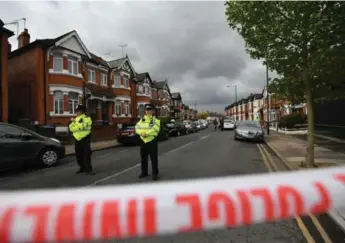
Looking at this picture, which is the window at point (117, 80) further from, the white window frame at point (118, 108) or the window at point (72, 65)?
the window at point (72, 65)

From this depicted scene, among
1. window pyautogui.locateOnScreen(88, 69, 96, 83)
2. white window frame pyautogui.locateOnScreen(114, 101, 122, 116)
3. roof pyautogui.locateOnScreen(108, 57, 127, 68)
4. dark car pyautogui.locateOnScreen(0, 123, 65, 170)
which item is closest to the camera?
dark car pyautogui.locateOnScreen(0, 123, 65, 170)

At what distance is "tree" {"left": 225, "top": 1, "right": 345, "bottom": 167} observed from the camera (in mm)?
7363

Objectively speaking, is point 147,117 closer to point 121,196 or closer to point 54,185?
point 54,185

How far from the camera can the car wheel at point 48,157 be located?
9856 millimetres

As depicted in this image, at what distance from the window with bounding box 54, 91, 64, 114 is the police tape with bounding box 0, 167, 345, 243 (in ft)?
74.8

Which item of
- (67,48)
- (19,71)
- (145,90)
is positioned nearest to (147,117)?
(67,48)

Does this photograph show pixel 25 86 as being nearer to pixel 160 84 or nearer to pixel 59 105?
pixel 59 105

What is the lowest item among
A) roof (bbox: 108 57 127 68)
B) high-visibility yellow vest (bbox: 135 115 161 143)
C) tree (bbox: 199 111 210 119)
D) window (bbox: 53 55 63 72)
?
high-visibility yellow vest (bbox: 135 115 161 143)

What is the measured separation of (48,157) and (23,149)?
0.95m

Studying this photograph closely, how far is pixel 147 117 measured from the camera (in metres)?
7.18

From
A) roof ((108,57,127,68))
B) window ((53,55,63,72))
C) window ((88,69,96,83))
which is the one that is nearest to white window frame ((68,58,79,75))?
window ((53,55,63,72))

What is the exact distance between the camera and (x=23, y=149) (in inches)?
368

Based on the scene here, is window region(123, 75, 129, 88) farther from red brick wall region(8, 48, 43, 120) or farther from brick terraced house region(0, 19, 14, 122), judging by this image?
brick terraced house region(0, 19, 14, 122)

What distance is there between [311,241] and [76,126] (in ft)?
21.2
